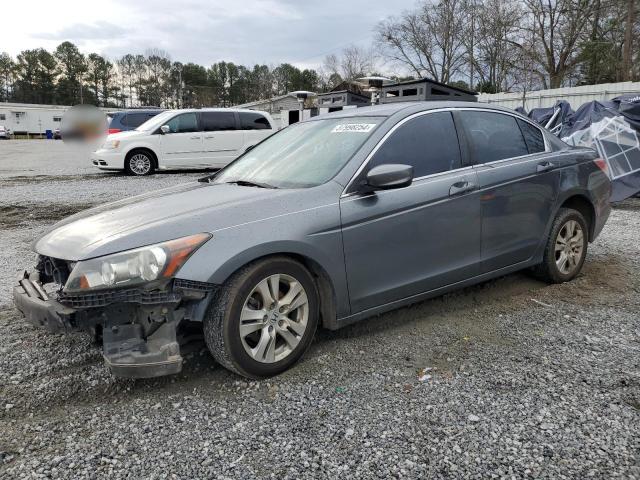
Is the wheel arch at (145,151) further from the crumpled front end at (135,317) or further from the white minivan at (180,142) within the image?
the crumpled front end at (135,317)

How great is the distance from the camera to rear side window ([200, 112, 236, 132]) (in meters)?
13.9

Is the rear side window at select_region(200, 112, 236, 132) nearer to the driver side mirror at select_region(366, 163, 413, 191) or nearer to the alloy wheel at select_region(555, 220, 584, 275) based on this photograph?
the alloy wheel at select_region(555, 220, 584, 275)

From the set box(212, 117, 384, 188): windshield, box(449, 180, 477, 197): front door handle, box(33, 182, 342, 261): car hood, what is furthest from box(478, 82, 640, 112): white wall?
box(33, 182, 342, 261): car hood

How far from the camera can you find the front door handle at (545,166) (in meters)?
4.25

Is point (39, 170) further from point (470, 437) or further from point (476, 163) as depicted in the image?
point (470, 437)

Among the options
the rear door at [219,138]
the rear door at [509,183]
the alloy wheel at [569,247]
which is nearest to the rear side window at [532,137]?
the rear door at [509,183]

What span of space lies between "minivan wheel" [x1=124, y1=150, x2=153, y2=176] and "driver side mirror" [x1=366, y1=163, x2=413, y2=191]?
11.5 metres

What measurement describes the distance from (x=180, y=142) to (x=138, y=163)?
122 centimetres

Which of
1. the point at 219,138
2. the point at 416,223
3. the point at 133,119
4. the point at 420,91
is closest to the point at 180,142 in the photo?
the point at 219,138

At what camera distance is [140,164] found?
44.1 ft

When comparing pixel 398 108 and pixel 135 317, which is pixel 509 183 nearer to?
pixel 398 108

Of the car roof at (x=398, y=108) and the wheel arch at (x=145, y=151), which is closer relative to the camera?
the car roof at (x=398, y=108)

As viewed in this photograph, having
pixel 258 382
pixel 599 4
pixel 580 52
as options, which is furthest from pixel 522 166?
pixel 580 52

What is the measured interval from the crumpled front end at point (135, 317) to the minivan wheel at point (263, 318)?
5.5 inches
